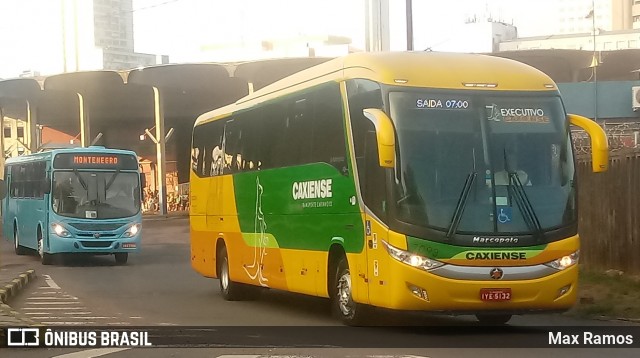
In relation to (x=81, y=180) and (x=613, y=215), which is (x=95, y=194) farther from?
(x=613, y=215)

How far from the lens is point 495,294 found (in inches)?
456

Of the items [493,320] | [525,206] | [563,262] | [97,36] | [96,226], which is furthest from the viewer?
[97,36]

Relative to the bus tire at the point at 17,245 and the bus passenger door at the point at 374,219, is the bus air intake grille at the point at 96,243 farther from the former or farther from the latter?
the bus passenger door at the point at 374,219

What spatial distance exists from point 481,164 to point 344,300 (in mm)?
2674

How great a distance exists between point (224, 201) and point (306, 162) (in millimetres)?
4285

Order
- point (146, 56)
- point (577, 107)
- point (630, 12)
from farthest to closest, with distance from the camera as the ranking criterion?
point (630, 12) → point (146, 56) → point (577, 107)

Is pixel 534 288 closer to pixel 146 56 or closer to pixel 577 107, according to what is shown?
pixel 577 107

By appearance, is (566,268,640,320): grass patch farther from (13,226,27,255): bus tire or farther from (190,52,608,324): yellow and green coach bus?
(13,226,27,255): bus tire

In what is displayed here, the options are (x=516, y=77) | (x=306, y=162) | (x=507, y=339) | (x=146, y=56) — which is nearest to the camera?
(x=507, y=339)

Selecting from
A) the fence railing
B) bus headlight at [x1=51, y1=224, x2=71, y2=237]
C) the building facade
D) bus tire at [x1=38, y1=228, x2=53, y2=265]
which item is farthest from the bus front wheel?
the building facade

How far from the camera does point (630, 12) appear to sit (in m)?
159

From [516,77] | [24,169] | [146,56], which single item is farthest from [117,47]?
[516,77]

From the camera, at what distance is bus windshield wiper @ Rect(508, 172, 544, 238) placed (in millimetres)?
11805

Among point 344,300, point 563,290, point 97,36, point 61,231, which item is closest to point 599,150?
point 563,290
